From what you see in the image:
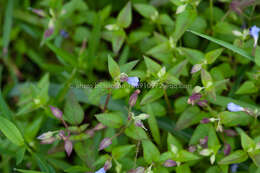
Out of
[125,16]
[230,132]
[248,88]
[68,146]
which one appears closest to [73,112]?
[68,146]

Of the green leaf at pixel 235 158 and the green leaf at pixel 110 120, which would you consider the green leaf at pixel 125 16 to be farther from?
the green leaf at pixel 235 158

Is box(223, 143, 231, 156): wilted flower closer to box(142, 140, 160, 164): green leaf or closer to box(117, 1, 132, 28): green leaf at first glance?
box(142, 140, 160, 164): green leaf

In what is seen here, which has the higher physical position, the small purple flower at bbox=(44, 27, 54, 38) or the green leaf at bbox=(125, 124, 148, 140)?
the small purple flower at bbox=(44, 27, 54, 38)

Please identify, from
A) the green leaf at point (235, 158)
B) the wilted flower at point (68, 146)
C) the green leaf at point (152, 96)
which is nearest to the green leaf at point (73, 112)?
the wilted flower at point (68, 146)

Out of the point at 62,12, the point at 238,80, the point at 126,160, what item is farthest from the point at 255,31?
the point at 62,12

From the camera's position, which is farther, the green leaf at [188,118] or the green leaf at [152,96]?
the green leaf at [188,118]

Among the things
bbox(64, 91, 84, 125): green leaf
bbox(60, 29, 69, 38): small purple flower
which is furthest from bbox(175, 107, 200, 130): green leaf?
bbox(60, 29, 69, 38): small purple flower

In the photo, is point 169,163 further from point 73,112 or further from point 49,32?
point 49,32
